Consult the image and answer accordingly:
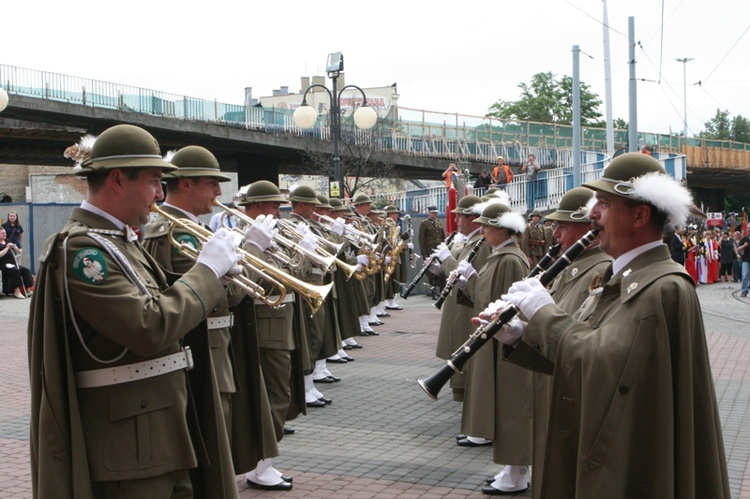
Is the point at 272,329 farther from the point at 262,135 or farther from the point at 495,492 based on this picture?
the point at 262,135

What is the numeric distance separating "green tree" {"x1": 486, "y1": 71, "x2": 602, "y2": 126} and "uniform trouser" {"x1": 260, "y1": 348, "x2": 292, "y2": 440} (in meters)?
69.7

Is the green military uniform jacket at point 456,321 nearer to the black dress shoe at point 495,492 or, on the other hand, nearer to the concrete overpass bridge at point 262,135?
the black dress shoe at point 495,492

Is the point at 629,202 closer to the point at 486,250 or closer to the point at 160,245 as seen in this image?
the point at 160,245

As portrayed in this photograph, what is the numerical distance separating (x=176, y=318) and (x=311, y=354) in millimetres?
6625

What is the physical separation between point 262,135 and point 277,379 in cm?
3213

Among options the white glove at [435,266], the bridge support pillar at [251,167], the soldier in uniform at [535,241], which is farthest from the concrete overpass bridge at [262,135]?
the white glove at [435,266]

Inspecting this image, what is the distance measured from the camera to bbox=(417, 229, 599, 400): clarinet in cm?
410

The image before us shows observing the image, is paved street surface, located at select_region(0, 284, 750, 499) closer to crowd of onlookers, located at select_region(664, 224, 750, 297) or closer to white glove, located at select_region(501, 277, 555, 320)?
white glove, located at select_region(501, 277, 555, 320)

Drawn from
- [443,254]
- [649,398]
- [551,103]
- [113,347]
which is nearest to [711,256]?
[443,254]

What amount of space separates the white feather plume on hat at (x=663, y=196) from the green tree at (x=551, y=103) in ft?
238

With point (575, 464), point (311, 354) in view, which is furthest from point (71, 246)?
point (311, 354)

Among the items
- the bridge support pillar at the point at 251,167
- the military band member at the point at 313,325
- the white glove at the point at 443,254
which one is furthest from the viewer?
the bridge support pillar at the point at 251,167

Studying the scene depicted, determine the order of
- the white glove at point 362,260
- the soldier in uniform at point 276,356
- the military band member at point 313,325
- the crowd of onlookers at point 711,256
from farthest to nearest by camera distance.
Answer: the crowd of onlookers at point 711,256
the white glove at point 362,260
the military band member at point 313,325
the soldier in uniform at point 276,356

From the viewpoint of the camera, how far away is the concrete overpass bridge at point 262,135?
32.1 m
